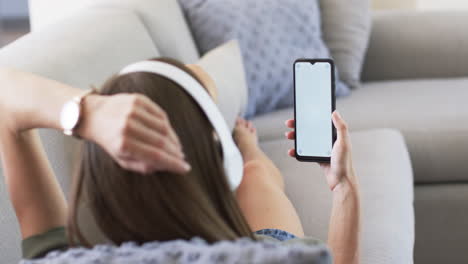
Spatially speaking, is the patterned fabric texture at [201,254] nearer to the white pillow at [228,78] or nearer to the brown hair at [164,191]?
the brown hair at [164,191]

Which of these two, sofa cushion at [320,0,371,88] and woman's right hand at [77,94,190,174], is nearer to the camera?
woman's right hand at [77,94,190,174]

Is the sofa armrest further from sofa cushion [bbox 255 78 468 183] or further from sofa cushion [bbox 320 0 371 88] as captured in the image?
sofa cushion [bbox 255 78 468 183]

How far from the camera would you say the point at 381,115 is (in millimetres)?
2070

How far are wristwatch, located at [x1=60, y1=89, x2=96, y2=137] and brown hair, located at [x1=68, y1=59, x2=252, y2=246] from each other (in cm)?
3

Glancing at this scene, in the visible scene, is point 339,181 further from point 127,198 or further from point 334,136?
point 127,198

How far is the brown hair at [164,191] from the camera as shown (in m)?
0.64

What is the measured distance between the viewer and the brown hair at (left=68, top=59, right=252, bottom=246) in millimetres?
644

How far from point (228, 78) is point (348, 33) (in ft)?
3.01

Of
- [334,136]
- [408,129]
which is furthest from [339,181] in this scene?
[408,129]

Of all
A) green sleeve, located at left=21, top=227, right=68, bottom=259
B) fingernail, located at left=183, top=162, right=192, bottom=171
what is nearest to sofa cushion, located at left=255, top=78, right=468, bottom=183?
green sleeve, located at left=21, top=227, right=68, bottom=259

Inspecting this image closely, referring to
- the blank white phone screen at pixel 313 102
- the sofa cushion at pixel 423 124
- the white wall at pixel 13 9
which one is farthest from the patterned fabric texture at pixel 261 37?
the white wall at pixel 13 9

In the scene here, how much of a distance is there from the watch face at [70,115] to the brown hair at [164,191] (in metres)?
0.03

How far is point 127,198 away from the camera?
0.65 meters

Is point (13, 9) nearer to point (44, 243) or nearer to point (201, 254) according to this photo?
point (44, 243)
